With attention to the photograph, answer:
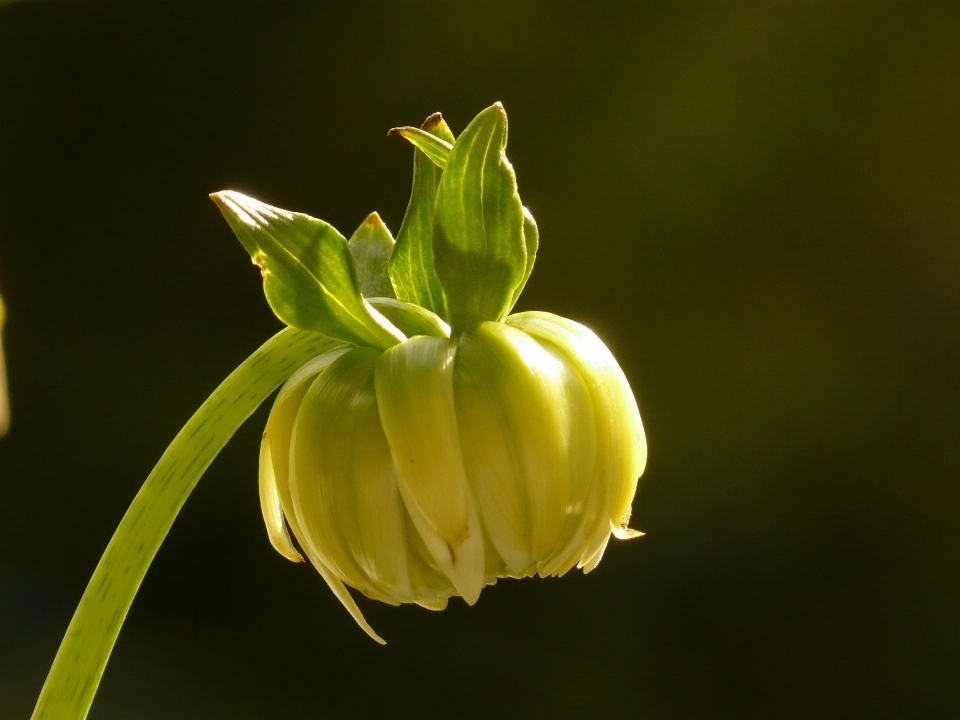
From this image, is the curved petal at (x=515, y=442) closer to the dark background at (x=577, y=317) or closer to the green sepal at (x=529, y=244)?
the green sepal at (x=529, y=244)

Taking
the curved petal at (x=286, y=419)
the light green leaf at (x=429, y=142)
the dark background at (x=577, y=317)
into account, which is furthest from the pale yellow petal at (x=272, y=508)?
the dark background at (x=577, y=317)

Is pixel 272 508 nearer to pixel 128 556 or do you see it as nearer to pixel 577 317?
pixel 128 556

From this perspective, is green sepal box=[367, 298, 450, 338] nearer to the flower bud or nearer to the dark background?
the flower bud

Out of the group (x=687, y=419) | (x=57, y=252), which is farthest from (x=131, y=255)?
(x=687, y=419)

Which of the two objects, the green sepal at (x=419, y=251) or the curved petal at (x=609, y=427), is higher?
the green sepal at (x=419, y=251)

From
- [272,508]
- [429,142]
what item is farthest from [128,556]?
[429,142]

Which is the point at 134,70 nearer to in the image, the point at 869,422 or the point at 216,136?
the point at 216,136

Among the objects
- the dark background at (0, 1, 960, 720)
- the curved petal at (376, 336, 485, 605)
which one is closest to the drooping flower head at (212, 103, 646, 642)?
the curved petal at (376, 336, 485, 605)
